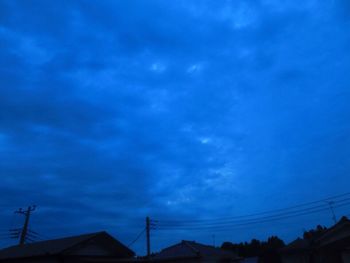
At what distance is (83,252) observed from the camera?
87.3 feet

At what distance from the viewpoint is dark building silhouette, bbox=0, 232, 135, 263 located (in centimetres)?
2508

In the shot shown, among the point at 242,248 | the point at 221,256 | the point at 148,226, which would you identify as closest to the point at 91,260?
the point at 148,226

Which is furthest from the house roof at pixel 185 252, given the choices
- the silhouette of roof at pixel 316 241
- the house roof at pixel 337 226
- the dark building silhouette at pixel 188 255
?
the house roof at pixel 337 226

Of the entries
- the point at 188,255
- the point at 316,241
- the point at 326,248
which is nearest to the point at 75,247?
the point at 188,255

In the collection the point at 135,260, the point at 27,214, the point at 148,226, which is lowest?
the point at 135,260

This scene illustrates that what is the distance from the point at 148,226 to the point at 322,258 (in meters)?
21.0

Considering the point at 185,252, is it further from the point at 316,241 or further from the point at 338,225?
the point at 338,225

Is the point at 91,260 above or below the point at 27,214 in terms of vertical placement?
below

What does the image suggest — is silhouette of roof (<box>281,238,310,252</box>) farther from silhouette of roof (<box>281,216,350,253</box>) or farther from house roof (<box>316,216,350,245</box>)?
house roof (<box>316,216,350,245</box>)

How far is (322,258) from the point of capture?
122ft

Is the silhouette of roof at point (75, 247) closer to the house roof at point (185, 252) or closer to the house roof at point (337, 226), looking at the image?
the house roof at point (185, 252)

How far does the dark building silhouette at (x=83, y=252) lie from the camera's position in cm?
2508

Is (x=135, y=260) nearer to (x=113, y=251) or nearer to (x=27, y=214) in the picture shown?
(x=113, y=251)

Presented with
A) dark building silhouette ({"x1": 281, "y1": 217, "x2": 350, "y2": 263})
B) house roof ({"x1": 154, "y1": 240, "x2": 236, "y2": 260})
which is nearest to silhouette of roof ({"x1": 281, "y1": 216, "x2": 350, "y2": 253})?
dark building silhouette ({"x1": 281, "y1": 217, "x2": 350, "y2": 263})
